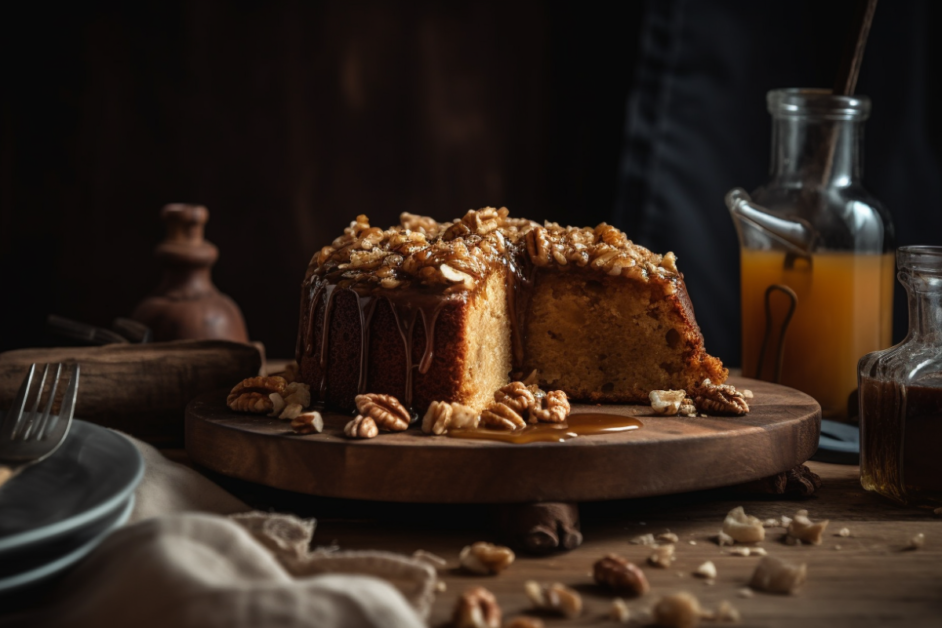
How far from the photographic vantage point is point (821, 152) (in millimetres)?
2270

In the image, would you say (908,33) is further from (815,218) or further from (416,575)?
(416,575)

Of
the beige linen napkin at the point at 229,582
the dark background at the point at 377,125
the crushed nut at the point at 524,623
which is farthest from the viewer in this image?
the dark background at the point at 377,125

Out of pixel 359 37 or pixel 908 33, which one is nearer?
pixel 908 33

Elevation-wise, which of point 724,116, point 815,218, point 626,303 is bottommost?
point 626,303

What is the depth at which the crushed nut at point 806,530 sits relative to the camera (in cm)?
140

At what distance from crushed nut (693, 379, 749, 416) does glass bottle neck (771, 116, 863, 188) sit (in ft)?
2.63

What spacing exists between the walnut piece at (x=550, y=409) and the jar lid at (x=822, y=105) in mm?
1072

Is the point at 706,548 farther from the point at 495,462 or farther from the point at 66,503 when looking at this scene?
the point at 66,503

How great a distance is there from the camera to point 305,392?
1.74 metres

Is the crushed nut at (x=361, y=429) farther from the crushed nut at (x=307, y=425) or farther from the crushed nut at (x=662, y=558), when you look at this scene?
the crushed nut at (x=662, y=558)

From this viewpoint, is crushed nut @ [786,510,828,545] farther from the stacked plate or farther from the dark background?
the dark background

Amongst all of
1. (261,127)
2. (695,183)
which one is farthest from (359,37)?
(695,183)

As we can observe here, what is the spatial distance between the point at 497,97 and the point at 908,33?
1500 millimetres

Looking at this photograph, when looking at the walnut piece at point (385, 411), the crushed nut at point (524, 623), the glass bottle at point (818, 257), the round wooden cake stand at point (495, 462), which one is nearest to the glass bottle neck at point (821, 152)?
the glass bottle at point (818, 257)
